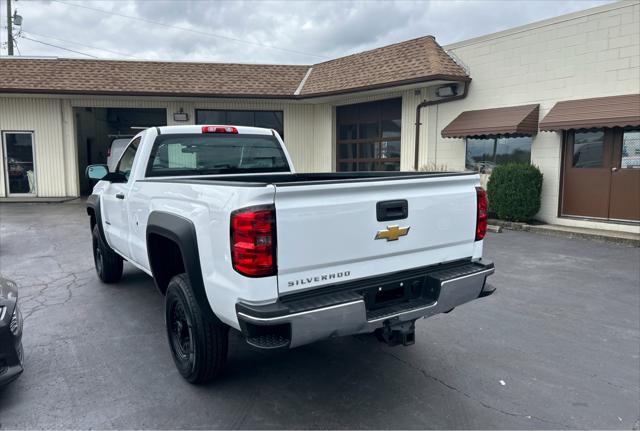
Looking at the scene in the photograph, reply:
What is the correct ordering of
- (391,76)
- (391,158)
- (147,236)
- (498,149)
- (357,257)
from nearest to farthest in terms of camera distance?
1. (357,257)
2. (147,236)
3. (498,149)
4. (391,76)
5. (391,158)

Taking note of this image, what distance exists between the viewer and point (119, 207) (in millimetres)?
4980

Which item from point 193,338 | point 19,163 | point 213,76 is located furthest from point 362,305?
point 19,163

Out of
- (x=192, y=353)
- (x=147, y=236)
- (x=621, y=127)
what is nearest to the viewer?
(x=192, y=353)

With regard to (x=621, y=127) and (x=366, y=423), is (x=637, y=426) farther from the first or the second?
(x=621, y=127)

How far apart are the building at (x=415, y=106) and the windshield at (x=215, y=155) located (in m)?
8.10

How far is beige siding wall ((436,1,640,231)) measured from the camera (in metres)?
10.2

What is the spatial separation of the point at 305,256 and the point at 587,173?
34.4ft

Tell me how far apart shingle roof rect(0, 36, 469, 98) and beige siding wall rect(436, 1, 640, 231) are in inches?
72.0

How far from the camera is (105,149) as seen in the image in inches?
945

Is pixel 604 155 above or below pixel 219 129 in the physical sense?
below

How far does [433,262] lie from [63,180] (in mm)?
17658

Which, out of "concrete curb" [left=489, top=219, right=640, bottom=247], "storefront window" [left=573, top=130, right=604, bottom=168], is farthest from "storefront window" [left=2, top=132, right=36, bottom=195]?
"storefront window" [left=573, top=130, right=604, bottom=168]

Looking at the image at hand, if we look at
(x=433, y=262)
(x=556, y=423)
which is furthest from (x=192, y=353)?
(x=556, y=423)

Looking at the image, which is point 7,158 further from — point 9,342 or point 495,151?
point 9,342
